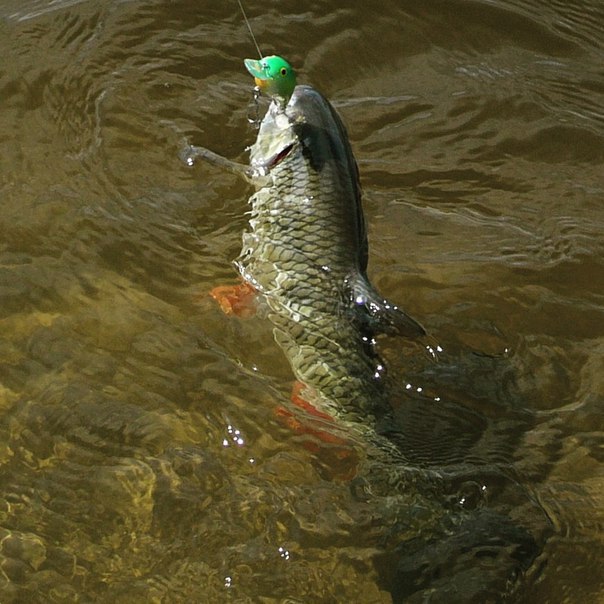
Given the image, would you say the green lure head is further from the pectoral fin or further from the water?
the water

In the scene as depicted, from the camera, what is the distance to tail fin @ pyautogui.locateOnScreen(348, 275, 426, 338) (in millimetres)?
3430

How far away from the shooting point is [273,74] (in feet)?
12.6

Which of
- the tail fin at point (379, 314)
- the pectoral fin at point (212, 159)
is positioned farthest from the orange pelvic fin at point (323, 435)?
the pectoral fin at point (212, 159)

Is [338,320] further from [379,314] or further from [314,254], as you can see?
[314,254]

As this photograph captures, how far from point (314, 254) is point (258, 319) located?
41cm

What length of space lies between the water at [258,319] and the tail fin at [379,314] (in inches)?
13.4

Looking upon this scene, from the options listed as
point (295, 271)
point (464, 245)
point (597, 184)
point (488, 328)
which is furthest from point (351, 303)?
point (597, 184)

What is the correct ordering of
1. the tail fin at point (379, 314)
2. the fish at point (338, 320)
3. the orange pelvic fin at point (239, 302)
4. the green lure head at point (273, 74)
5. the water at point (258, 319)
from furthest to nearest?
the orange pelvic fin at point (239, 302)
the green lure head at point (273, 74)
the tail fin at point (379, 314)
the water at point (258, 319)
the fish at point (338, 320)

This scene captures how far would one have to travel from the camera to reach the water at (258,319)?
130 inches

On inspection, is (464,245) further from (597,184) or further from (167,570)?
(167,570)

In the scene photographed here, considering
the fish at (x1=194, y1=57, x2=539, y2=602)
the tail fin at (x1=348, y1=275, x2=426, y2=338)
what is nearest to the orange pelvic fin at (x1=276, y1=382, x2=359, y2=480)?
the fish at (x1=194, y1=57, x2=539, y2=602)

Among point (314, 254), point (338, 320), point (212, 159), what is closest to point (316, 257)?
point (314, 254)

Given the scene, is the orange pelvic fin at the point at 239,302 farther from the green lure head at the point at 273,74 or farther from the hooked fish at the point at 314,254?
the green lure head at the point at 273,74

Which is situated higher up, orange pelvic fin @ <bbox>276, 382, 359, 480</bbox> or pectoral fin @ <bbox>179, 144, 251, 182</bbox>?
pectoral fin @ <bbox>179, 144, 251, 182</bbox>
